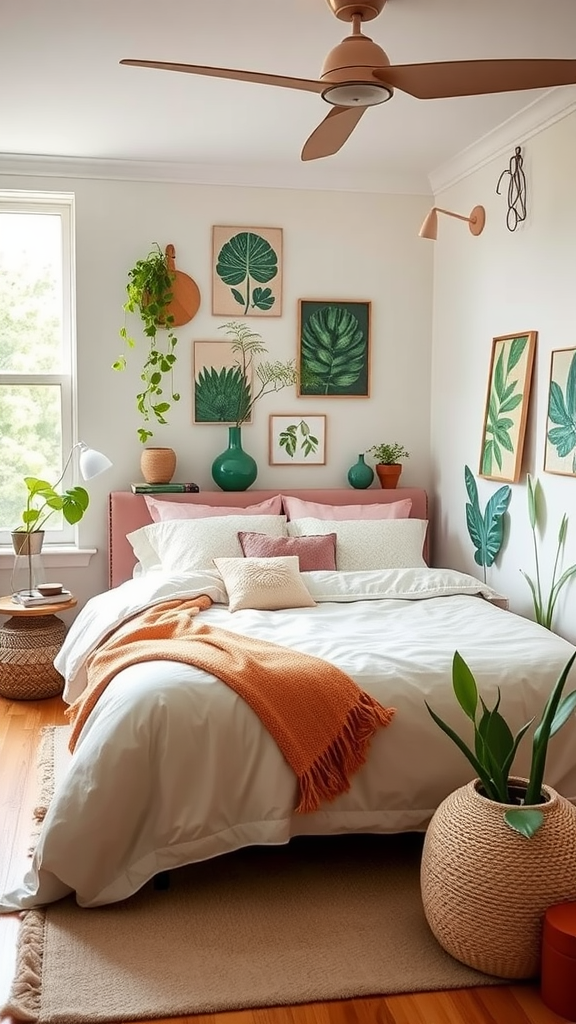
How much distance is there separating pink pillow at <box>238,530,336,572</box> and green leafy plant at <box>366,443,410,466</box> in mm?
922

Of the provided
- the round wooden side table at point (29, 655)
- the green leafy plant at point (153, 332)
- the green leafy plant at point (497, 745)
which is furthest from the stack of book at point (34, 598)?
the green leafy plant at point (497, 745)

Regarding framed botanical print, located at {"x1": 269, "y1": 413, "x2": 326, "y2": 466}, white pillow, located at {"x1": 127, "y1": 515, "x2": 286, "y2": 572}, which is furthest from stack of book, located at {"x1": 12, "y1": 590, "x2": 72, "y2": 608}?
framed botanical print, located at {"x1": 269, "y1": 413, "x2": 326, "y2": 466}

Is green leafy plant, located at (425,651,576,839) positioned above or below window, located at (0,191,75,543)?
below

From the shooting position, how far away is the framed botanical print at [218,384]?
5.01 meters

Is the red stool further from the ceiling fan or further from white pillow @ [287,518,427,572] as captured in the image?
white pillow @ [287,518,427,572]

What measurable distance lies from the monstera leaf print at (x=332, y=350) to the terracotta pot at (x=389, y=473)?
0.44 metres

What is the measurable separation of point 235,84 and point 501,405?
1.73 m

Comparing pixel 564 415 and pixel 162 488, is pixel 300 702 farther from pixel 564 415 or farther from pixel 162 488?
pixel 162 488

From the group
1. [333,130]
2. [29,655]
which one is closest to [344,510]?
[29,655]

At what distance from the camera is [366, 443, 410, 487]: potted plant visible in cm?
512

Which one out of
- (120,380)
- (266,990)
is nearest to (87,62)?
(120,380)

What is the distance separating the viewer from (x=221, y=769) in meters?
2.70

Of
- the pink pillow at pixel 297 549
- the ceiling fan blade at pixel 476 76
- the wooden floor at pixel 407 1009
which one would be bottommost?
the wooden floor at pixel 407 1009

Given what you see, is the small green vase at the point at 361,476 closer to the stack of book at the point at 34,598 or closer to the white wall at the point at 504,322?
the white wall at the point at 504,322
